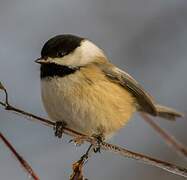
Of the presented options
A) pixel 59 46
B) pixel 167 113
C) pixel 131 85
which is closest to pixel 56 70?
pixel 59 46

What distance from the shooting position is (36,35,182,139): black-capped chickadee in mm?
2283

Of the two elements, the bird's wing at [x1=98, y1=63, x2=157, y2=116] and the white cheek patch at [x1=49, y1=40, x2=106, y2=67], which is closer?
the white cheek patch at [x1=49, y1=40, x2=106, y2=67]

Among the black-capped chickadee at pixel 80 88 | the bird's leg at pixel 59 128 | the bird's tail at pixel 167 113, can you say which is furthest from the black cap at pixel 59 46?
the bird's tail at pixel 167 113

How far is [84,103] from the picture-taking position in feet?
7.51

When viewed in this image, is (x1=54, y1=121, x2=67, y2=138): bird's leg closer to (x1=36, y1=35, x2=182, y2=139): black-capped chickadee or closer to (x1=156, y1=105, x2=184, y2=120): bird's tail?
(x1=36, y1=35, x2=182, y2=139): black-capped chickadee

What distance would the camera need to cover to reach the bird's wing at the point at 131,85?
2531mm

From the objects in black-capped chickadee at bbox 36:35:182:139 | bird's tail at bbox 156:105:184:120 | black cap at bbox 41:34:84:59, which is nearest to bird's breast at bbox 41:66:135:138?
black-capped chickadee at bbox 36:35:182:139

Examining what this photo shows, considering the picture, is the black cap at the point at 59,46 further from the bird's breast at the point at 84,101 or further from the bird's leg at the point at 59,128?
the bird's leg at the point at 59,128

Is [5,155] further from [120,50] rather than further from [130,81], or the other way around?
[130,81]

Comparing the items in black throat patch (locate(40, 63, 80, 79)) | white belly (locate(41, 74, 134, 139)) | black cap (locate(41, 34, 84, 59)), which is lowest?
white belly (locate(41, 74, 134, 139))

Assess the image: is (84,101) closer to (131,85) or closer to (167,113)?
(131,85)

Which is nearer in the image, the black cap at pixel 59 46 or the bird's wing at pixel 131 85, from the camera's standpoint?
the black cap at pixel 59 46

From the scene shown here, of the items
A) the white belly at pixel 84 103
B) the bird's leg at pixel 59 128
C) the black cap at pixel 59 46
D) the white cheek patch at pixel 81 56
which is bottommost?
the bird's leg at pixel 59 128

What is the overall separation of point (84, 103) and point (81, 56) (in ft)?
0.81
